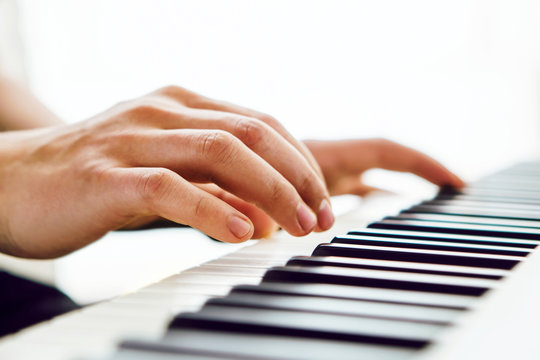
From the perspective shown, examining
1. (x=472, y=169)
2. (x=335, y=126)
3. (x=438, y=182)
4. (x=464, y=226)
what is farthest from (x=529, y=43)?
(x=464, y=226)

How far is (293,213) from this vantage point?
0.68m

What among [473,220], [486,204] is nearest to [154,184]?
[473,220]

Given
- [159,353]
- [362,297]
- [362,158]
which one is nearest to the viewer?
[159,353]

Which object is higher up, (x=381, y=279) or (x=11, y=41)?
(x=11, y=41)

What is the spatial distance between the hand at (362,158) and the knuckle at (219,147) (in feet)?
2.03

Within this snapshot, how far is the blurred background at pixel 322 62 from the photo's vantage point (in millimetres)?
4086

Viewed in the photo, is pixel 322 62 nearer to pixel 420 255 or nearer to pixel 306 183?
pixel 306 183

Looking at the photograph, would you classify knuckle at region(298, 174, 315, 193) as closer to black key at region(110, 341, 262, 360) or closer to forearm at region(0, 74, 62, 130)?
black key at region(110, 341, 262, 360)

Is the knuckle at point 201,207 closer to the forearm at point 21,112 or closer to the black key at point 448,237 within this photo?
the black key at point 448,237

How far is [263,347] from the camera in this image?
0.37 m

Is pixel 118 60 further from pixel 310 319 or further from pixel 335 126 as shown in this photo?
pixel 310 319

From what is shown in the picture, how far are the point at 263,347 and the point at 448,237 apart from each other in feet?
1.34

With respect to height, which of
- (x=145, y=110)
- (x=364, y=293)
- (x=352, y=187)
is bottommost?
(x=352, y=187)

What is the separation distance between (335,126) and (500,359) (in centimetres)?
413
